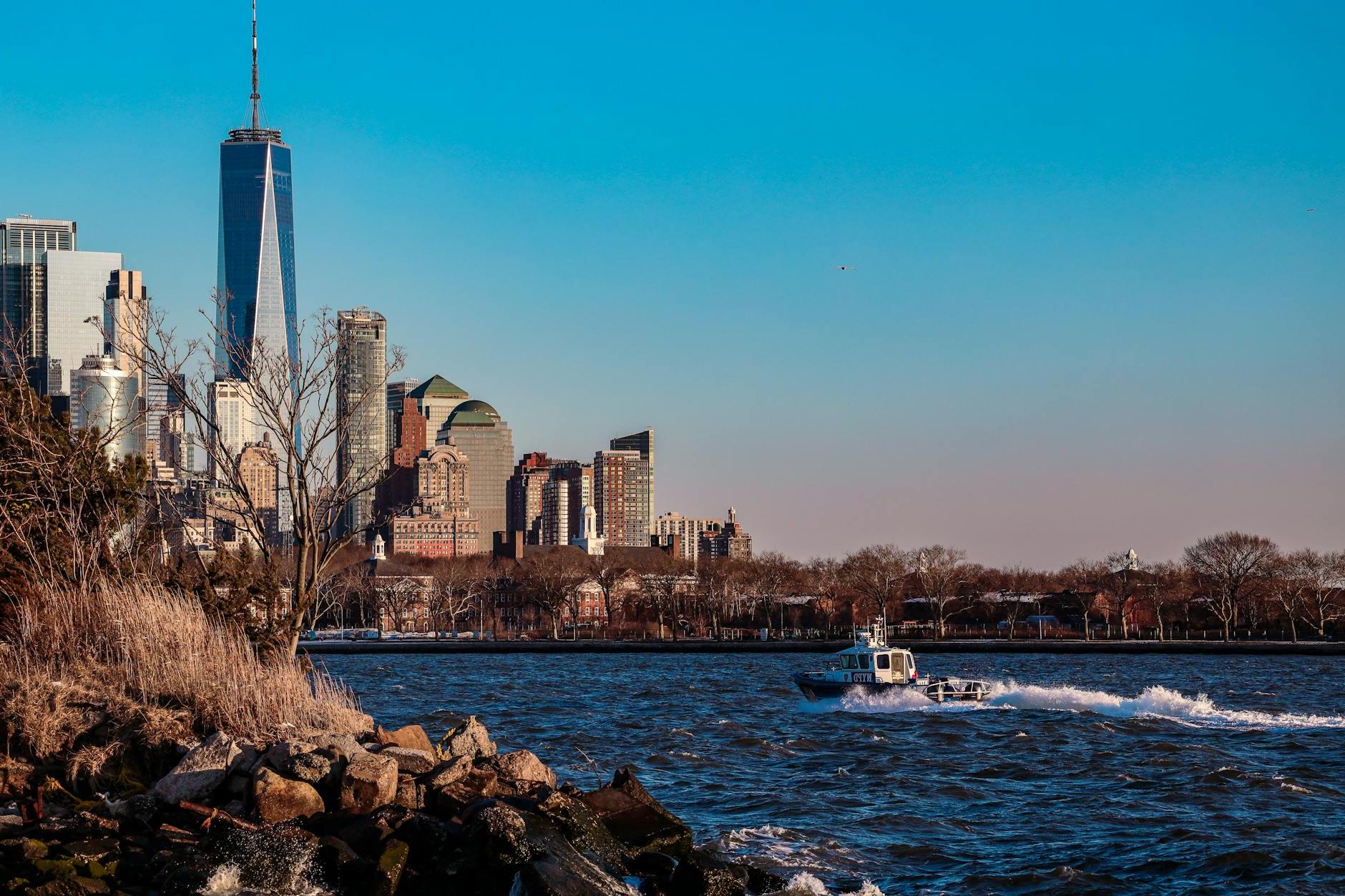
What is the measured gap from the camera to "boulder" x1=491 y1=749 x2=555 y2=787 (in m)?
23.7

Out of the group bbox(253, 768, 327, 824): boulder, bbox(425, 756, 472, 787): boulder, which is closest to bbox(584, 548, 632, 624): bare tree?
bbox(425, 756, 472, 787): boulder

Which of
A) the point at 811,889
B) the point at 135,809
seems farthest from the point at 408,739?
the point at 811,889

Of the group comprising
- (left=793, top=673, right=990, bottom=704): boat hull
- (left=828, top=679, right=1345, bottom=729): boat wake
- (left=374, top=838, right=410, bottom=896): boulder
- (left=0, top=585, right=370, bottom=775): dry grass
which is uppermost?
(left=0, top=585, right=370, bottom=775): dry grass

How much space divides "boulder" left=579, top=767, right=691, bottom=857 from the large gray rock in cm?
567

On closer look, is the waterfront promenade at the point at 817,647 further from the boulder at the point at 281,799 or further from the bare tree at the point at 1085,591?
the boulder at the point at 281,799

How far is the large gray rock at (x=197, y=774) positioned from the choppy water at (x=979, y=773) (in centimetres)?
911

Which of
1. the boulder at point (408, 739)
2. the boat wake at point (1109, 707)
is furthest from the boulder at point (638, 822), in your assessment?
the boat wake at point (1109, 707)

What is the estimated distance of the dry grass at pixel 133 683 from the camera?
932 inches

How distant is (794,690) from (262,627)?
51.0 metres

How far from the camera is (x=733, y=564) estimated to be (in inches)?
7697

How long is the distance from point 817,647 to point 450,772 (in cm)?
11842

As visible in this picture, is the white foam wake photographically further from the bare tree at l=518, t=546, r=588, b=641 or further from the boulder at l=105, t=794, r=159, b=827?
the bare tree at l=518, t=546, r=588, b=641

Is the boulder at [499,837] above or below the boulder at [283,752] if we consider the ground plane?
below

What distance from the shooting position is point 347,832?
20062 mm
